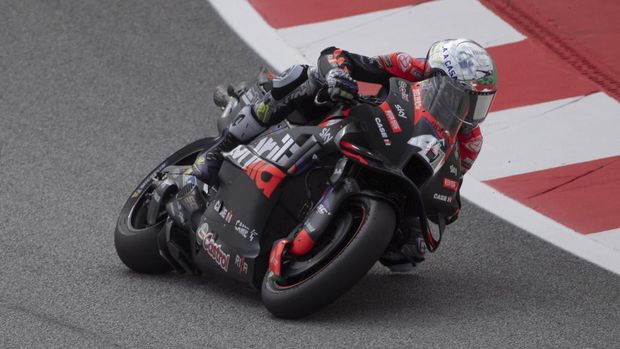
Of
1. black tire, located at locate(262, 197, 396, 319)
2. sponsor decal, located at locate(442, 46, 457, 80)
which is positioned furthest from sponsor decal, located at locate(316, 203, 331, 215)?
sponsor decal, located at locate(442, 46, 457, 80)

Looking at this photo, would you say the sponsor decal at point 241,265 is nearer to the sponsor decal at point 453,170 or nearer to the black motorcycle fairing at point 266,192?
the black motorcycle fairing at point 266,192

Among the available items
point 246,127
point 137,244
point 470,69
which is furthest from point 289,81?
point 137,244

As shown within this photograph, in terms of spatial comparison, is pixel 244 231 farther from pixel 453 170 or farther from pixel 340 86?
pixel 453 170

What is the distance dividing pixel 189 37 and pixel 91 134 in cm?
152

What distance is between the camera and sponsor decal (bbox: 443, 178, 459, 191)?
5.59m

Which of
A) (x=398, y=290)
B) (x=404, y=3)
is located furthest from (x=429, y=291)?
(x=404, y=3)

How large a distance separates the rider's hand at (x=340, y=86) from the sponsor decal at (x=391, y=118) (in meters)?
0.18

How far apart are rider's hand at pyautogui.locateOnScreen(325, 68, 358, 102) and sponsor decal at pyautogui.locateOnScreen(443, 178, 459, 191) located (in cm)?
58

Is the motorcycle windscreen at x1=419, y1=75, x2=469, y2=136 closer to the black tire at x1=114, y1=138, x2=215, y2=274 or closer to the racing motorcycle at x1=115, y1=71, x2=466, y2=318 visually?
the racing motorcycle at x1=115, y1=71, x2=466, y2=318

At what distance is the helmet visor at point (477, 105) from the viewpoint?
5.58 meters

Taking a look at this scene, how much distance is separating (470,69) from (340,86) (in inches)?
23.6

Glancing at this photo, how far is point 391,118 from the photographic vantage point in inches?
220

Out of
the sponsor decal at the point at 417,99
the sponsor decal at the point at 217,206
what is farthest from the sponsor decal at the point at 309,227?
the sponsor decal at the point at 417,99

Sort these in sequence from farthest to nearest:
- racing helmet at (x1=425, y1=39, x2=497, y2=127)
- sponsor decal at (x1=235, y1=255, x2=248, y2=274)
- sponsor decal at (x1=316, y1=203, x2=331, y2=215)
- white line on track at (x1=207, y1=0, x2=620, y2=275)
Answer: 1. white line on track at (x1=207, y1=0, x2=620, y2=275)
2. sponsor decal at (x1=235, y1=255, x2=248, y2=274)
3. racing helmet at (x1=425, y1=39, x2=497, y2=127)
4. sponsor decal at (x1=316, y1=203, x2=331, y2=215)
